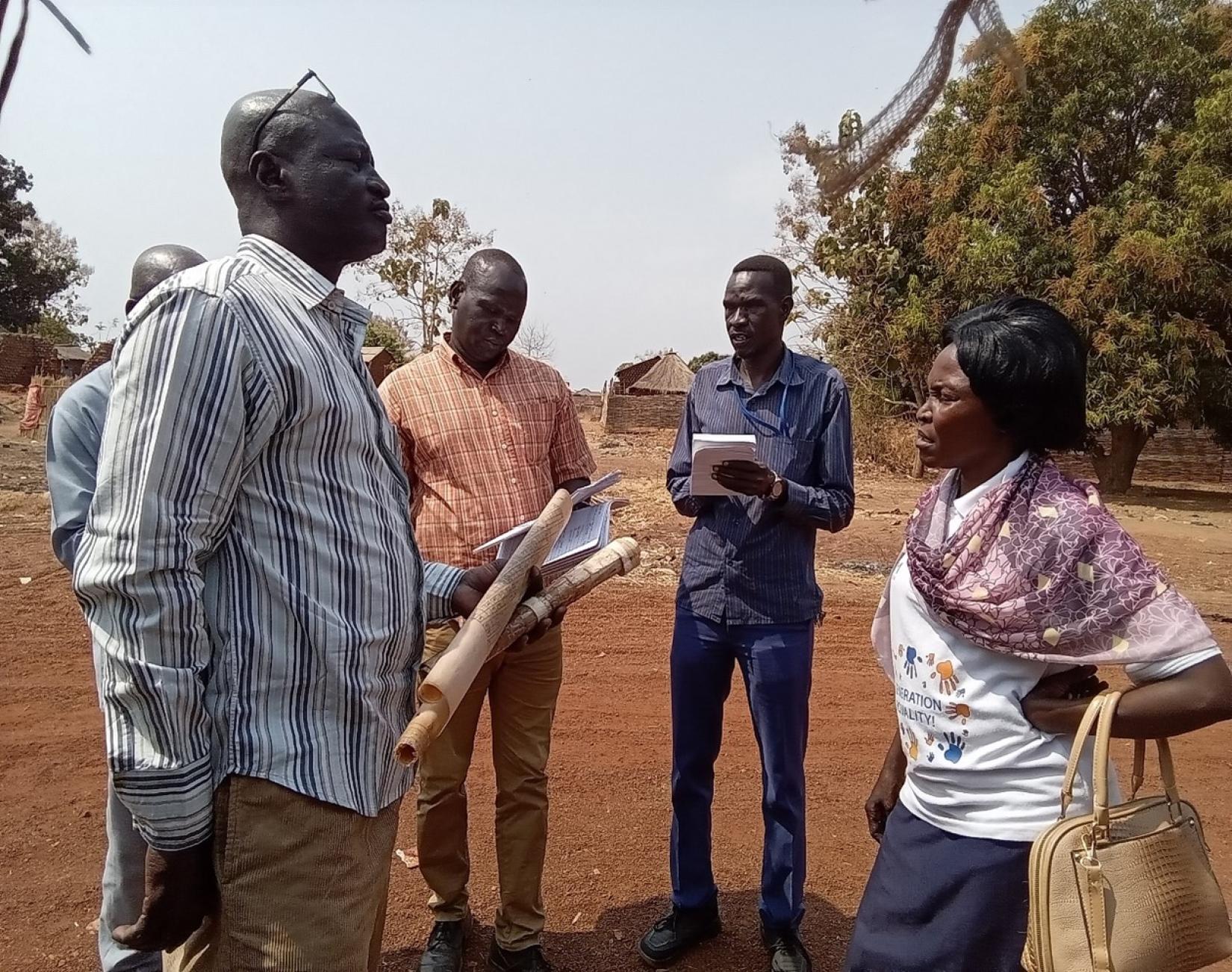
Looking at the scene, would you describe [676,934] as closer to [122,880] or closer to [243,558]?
[122,880]

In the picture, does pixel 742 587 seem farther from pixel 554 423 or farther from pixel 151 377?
pixel 151 377

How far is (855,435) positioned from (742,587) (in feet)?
54.5

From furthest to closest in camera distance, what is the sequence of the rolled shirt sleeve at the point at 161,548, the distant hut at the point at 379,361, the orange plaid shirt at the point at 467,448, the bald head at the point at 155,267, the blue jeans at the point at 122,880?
the distant hut at the point at 379,361, the orange plaid shirt at the point at 467,448, the bald head at the point at 155,267, the blue jeans at the point at 122,880, the rolled shirt sleeve at the point at 161,548

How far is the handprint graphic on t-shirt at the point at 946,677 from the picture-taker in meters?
1.88

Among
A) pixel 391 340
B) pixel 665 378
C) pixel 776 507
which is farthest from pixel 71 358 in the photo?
pixel 776 507

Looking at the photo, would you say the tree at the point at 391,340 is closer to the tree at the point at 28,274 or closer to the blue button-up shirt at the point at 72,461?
the tree at the point at 28,274

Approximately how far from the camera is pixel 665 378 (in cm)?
3384

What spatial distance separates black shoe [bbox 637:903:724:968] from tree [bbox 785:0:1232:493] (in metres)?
13.0

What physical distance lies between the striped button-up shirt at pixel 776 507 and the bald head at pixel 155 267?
68.7 inches

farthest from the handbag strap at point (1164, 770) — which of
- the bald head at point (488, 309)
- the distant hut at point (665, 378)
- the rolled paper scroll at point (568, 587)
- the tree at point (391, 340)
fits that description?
the distant hut at point (665, 378)

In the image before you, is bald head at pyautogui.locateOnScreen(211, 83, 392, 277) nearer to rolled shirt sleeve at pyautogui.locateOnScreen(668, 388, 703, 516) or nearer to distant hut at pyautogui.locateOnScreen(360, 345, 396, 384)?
rolled shirt sleeve at pyautogui.locateOnScreen(668, 388, 703, 516)

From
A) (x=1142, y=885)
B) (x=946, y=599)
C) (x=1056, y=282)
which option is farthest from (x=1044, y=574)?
(x=1056, y=282)

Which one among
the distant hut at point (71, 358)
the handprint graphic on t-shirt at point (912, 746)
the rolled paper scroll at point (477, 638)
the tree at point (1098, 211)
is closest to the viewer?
the rolled paper scroll at point (477, 638)

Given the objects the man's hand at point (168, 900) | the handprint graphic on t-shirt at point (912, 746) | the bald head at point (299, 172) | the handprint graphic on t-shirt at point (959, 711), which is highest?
the bald head at point (299, 172)
